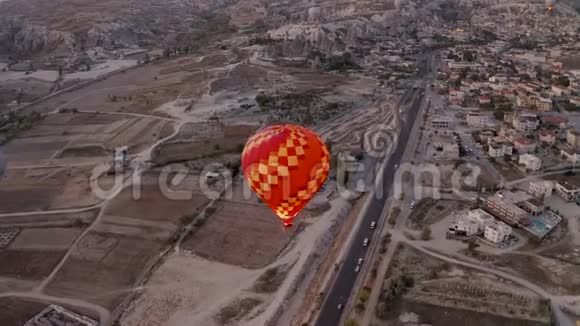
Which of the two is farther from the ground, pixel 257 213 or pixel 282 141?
pixel 282 141

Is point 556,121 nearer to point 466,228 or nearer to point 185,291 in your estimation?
point 466,228

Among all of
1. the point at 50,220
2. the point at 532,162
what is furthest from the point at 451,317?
the point at 50,220

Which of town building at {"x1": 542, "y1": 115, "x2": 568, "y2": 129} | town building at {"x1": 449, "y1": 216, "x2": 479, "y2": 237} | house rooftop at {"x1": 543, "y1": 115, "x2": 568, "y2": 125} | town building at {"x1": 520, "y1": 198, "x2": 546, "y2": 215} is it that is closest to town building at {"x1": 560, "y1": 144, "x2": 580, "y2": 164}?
town building at {"x1": 542, "y1": 115, "x2": 568, "y2": 129}

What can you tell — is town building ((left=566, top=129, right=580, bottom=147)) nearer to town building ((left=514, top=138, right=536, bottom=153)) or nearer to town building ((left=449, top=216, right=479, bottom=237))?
town building ((left=514, top=138, right=536, bottom=153))

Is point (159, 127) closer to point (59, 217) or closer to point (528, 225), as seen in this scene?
point (59, 217)

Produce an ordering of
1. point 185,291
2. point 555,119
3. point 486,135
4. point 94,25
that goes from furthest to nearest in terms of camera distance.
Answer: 1. point 94,25
2. point 555,119
3. point 486,135
4. point 185,291

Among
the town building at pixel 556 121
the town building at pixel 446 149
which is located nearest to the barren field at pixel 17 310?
the town building at pixel 446 149

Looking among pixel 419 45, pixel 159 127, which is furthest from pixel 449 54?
pixel 159 127
